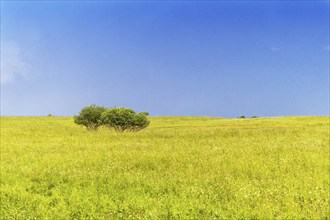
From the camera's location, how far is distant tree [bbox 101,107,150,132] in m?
40.9

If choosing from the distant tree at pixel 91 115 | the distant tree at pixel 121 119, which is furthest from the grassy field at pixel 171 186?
the distant tree at pixel 91 115

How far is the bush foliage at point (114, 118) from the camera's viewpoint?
134ft

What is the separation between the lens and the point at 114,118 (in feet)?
134

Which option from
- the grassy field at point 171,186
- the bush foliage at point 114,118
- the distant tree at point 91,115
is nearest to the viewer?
the grassy field at point 171,186

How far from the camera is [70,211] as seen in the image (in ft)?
28.0

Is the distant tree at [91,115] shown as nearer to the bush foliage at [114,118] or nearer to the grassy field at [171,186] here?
the bush foliage at [114,118]

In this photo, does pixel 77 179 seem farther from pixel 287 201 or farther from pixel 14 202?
pixel 287 201

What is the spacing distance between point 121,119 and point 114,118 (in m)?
0.88

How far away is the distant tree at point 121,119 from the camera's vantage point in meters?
40.9

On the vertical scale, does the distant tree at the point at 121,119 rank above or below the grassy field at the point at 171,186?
above

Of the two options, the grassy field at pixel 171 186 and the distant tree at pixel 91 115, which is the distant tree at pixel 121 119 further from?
the grassy field at pixel 171 186

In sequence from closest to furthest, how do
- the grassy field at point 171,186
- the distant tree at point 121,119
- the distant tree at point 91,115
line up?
the grassy field at point 171,186
the distant tree at point 121,119
the distant tree at point 91,115

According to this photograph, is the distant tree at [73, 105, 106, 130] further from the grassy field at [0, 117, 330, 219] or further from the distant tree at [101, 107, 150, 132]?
the grassy field at [0, 117, 330, 219]

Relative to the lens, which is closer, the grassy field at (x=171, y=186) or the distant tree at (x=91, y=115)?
the grassy field at (x=171, y=186)
